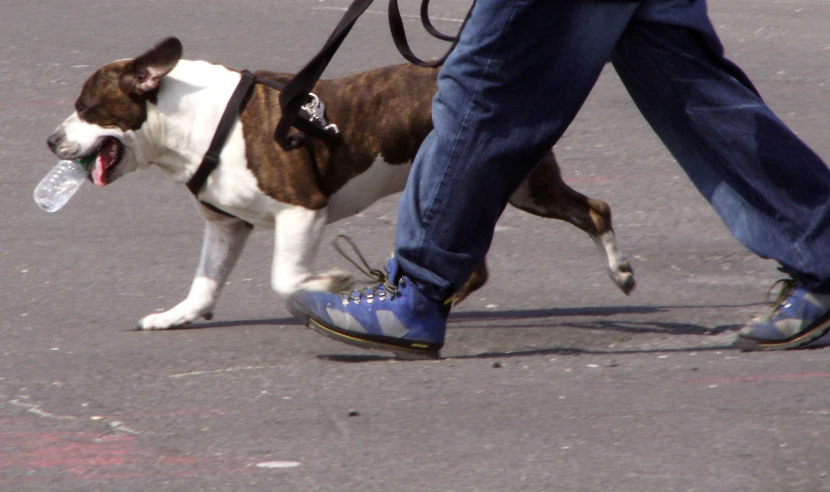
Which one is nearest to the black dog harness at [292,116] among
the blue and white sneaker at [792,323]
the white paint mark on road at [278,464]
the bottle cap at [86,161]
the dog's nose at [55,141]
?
the bottle cap at [86,161]

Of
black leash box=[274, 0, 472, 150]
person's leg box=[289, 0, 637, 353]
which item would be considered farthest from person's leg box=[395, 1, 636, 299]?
black leash box=[274, 0, 472, 150]

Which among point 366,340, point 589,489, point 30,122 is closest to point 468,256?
point 366,340

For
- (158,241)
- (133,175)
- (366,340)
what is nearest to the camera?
(366,340)

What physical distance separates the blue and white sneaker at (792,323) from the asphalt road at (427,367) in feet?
0.21

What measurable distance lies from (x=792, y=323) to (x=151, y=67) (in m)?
2.50

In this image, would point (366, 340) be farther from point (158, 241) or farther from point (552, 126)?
point (158, 241)

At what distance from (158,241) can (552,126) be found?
2892 mm

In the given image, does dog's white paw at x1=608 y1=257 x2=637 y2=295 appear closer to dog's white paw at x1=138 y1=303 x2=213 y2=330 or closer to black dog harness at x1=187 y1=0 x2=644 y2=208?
black dog harness at x1=187 y1=0 x2=644 y2=208

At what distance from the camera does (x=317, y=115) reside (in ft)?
15.9

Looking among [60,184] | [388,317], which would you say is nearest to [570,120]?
[388,317]

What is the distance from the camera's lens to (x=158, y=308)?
5.30m

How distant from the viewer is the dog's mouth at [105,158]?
4867mm

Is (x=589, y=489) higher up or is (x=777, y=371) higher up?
(x=589, y=489)

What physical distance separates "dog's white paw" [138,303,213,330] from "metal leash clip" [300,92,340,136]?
0.89 metres
